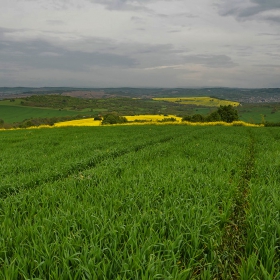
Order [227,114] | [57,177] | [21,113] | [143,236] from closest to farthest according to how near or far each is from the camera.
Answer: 1. [143,236]
2. [57,177]
3. [227,114]
4. [21,113]

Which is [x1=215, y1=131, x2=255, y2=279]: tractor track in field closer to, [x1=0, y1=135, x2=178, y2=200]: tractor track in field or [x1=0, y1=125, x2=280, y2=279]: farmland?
[x1=0, y1=125, x2=280, y2=279]: farmland

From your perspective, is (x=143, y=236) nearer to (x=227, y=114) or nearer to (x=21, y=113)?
(x=227, y=114)

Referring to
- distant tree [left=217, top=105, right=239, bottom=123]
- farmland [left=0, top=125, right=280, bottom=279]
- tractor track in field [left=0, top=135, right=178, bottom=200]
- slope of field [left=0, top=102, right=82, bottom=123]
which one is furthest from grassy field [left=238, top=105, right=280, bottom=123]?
slope of field [left=0, top=102, right=82, bottom=123]

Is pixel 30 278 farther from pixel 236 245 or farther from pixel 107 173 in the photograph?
pixel 107 173

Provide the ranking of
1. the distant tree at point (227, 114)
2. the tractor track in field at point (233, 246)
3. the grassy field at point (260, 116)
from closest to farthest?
the tractor track in field at point (233, 246) → the distant tree at point (227, 114) → the grassy field at point (260, 116)

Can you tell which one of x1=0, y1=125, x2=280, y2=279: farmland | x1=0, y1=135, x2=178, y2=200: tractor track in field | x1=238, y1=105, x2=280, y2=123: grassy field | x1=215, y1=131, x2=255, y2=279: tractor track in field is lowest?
x1=0, y1=135, x2=178, y2=200: tractor track in field

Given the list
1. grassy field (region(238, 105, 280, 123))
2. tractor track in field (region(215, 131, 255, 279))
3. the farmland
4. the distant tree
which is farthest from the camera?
grassy field (region(238, 105, 280, 123))

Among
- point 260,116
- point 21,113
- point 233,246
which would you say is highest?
point 260,116

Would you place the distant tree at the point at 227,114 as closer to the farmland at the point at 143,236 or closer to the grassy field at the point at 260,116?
the grassy field at the point at 260,116

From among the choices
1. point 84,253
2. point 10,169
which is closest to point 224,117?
point 10,169

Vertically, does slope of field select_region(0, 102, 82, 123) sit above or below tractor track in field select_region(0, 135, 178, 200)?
above

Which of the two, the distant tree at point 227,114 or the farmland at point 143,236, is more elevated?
the distant tree at point 227,114

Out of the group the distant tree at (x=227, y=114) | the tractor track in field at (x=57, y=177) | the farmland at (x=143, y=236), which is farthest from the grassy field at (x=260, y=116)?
the farmland at (x=143, y=236)

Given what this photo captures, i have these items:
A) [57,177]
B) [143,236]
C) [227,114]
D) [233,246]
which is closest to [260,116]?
[227,114]
